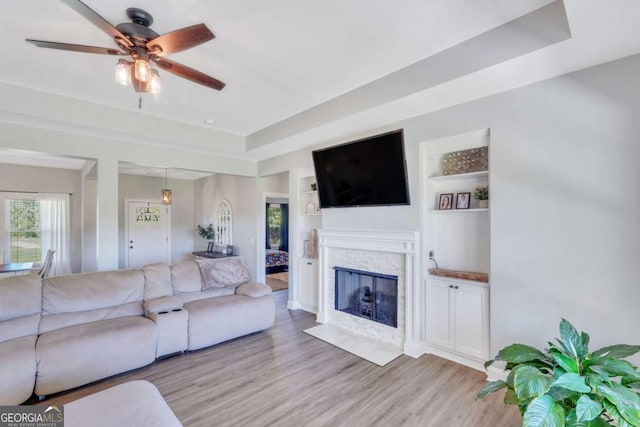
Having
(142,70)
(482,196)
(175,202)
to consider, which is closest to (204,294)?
(142,70)

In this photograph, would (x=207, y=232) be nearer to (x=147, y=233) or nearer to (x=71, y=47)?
(x=147, y=233)

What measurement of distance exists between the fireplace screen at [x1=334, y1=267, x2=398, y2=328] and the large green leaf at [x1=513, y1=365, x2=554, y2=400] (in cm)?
203

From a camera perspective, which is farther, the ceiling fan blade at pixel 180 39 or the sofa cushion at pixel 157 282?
the sofa cushion at pixel 157 282

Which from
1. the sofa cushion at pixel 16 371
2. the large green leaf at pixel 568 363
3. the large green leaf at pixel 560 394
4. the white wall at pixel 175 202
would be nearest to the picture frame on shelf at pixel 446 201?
the large green leaf at pixel 568 363

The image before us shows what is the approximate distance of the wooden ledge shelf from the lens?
2898mm

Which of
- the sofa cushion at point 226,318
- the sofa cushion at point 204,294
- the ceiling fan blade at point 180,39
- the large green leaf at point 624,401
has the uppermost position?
the ceiling fan blade at point 180,39

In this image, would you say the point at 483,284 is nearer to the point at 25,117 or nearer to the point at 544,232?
the point at 544,232

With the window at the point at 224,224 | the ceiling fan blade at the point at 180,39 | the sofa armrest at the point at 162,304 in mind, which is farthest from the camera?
the window at the point at 224,224

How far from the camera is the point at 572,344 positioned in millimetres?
1688

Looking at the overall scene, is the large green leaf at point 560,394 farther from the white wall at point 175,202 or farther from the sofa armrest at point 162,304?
the white wall at point 175,202

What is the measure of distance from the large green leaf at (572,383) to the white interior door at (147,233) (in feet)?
26.8

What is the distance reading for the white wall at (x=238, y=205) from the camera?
19.1 feet

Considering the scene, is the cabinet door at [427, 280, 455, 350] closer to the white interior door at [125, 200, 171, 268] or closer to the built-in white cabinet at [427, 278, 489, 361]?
the built-in white cabinet at [427, 278, 489, 361]

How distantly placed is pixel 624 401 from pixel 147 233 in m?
8.42
